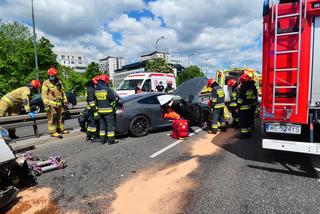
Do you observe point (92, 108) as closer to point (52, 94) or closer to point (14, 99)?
point (52, 94)

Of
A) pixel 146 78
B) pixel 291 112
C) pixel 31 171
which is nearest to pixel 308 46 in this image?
pixel 291 112

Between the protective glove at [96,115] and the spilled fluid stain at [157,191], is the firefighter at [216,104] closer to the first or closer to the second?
the spilled fluid stain at [157,191]

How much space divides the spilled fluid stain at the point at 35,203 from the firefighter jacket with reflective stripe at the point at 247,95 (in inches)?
202

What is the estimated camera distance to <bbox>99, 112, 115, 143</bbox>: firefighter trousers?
20.5 ft

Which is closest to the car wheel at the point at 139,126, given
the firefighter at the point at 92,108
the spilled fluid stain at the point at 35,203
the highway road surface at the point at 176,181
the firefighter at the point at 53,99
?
the highway road surface at the point at 176,181

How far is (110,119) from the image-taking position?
6270 millimetres

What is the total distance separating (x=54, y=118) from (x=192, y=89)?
4.50m

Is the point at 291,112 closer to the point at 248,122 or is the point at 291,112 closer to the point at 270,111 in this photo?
the point at 270,111

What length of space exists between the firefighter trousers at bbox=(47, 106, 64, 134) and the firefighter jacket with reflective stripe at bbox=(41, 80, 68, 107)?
0.17m

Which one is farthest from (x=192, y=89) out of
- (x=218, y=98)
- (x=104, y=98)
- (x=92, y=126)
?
(x=92, y=126)

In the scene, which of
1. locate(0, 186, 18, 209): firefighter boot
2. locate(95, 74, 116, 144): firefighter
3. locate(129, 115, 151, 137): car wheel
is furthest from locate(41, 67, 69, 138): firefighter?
locate(0, 186, 18, 209): firefighter boot

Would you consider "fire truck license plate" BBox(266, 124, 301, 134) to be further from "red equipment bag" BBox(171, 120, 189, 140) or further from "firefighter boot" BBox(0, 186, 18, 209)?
"firefighter boot" BBox(0, 186, 18, 209)

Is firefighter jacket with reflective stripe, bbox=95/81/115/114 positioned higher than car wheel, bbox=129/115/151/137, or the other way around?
firefighter jacket with reflective stripe, bbox=95/81/115/114

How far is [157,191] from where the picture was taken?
3.64 metres
